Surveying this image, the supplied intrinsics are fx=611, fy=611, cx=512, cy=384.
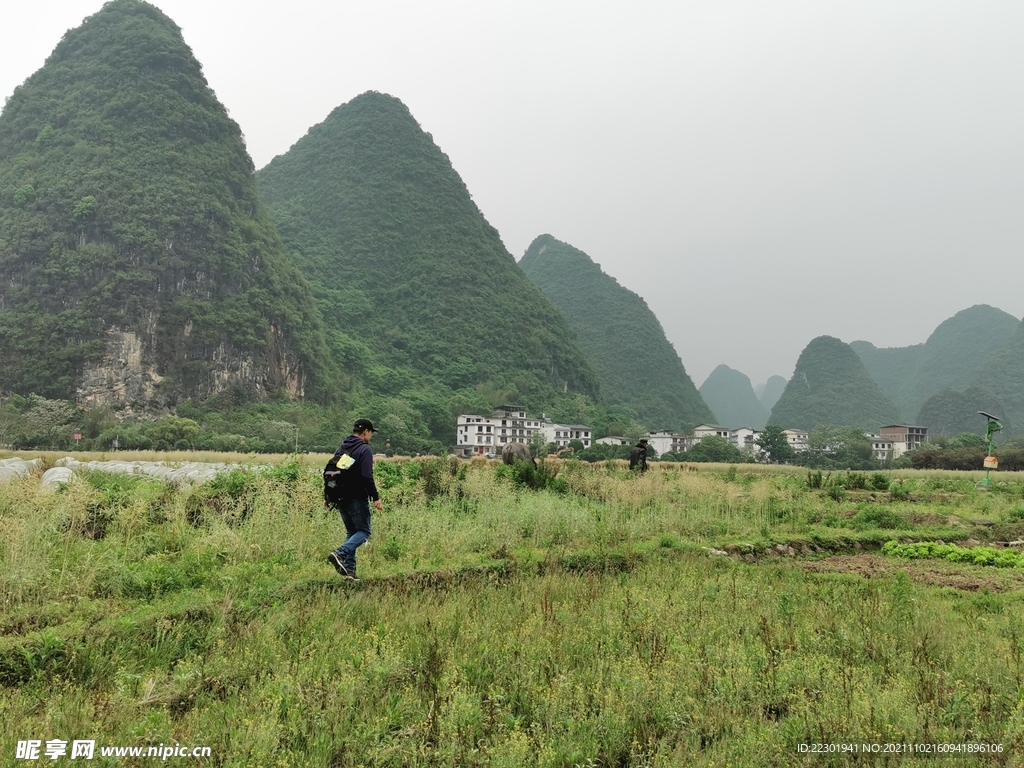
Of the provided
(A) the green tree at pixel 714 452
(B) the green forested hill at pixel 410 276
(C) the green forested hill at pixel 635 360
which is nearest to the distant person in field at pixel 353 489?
(A) the green tree at pixel 714 452

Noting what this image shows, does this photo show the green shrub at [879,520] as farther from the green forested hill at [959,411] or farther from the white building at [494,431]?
the green forested hill at [959,411]

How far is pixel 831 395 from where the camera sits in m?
165

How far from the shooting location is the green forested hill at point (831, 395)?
15938cm

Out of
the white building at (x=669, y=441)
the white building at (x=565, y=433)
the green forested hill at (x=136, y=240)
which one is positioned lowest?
the white building at (x=669, y=441)

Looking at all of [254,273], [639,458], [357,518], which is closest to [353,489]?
[357,518]

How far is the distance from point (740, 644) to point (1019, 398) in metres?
181

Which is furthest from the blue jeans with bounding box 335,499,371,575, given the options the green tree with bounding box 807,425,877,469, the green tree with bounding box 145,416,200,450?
the green tree with bounding box 807,425,877,469

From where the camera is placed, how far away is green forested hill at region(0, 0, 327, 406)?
7344 cm

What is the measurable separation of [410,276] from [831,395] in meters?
116

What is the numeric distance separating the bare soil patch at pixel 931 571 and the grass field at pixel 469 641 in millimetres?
71

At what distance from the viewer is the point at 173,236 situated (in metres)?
84.2

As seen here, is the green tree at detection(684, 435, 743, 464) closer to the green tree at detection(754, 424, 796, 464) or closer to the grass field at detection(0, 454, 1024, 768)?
the green tree at detection(754, 424, 796, 464)

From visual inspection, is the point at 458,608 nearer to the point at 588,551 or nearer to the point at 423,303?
the point at 588,551

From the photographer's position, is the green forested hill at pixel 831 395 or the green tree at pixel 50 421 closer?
the green tree at pixel 50 421
